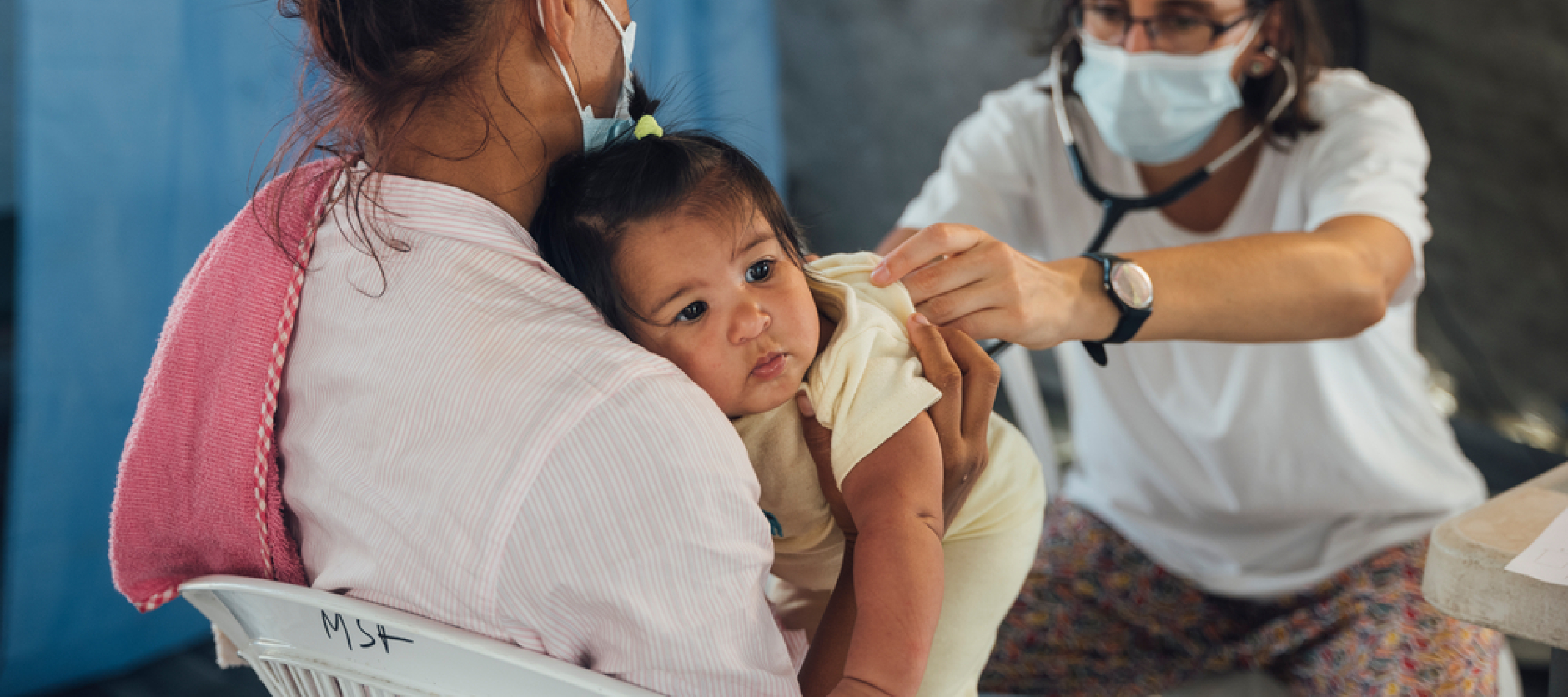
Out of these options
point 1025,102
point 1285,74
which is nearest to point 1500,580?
point 1285,74

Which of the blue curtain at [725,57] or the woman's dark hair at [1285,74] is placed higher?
the woman's dark hair at [1285,74]

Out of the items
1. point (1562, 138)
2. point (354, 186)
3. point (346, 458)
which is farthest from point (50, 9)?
point (1562, 138)

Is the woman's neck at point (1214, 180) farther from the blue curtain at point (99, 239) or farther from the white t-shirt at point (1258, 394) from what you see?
the blue curtain at point (99, 239)

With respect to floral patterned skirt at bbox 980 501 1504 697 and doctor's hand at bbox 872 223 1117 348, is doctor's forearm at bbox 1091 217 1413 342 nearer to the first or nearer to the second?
doctor's hand at bbox 872 223 1117 348

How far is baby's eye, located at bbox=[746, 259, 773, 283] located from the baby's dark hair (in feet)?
0.14

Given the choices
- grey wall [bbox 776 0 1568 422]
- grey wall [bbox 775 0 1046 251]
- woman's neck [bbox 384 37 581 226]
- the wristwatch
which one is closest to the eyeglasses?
the wristwatch

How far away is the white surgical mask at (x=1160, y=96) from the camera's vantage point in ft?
4.62

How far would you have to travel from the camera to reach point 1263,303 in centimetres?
112

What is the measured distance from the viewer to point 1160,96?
143 cm

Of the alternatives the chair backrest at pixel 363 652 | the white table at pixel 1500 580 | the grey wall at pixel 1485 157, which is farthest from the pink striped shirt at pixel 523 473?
the grey wall at pixel 1485 157

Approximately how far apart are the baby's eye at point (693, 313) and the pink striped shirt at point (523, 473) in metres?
0.14

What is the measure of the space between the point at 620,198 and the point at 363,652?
0.37 meters

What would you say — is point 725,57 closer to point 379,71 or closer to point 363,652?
point 379,71

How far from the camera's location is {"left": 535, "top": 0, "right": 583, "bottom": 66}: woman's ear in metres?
0.77
